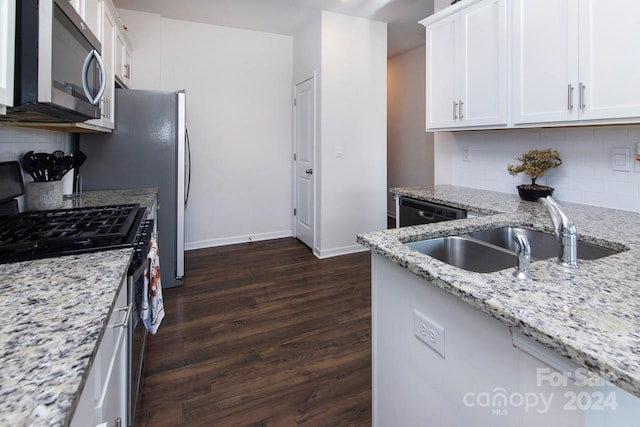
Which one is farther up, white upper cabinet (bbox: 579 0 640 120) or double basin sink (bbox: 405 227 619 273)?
white upper cabinet (bbox: 579 0 640 120)

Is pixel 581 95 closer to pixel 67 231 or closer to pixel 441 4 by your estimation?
pixel 441 4

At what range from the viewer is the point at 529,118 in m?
2.11

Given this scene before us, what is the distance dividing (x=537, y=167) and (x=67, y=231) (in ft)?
8.41

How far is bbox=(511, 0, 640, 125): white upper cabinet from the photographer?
167cm

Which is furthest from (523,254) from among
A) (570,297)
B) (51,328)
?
(51,328)

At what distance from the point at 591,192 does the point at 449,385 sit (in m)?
1.84

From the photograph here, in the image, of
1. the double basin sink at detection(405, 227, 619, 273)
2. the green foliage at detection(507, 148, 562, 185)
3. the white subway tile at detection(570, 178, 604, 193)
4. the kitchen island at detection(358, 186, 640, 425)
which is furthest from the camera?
the green foliage at detection(507, 148, 562, 185)

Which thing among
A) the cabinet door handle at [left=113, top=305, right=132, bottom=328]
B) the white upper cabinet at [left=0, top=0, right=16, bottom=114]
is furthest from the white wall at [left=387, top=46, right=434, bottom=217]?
the white upper cabinet at [left=0, top=0, right=16, bottom=114]

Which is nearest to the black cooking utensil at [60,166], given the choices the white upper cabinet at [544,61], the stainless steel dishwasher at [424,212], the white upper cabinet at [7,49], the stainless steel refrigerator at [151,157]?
the stainless steel refrigerator at [151,157]

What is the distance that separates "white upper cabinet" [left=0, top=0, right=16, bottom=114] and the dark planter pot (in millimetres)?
2549

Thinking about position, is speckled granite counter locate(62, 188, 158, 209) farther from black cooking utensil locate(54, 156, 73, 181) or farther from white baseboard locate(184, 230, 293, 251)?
white baseboard locate(184, 230, 293, 251)

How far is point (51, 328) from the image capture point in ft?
2.35

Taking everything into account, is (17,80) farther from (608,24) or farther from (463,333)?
(608,24)

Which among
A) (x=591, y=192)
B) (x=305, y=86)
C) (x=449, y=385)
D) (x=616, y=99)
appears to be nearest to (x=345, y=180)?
(x=305, y=86)
